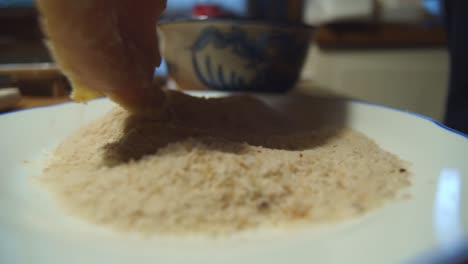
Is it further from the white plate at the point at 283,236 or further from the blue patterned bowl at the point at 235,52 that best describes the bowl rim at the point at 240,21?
the white plate at the point at 283,236

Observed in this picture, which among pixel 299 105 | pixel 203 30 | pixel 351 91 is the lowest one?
pixel 351 91

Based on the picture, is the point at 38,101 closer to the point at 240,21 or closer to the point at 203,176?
the point at 240,21

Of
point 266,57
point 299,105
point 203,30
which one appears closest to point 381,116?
point 299,105

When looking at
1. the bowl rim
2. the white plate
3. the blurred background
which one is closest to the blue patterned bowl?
the bowl rim

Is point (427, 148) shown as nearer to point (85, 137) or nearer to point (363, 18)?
point (85, 137)

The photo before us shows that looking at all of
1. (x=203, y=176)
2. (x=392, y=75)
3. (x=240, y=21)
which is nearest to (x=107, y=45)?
(x=203, y=176)

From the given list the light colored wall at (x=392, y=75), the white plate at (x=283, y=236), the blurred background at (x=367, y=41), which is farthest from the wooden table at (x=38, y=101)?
the light colored wall at (x=392, y=75)

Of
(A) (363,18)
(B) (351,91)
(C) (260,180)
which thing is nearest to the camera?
(C) (260,180)

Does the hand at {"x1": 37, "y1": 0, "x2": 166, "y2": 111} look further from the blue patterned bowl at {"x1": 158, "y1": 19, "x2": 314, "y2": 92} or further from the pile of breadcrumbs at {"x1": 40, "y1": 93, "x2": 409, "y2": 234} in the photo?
the blue patterned bowl at {"x1": 158, "y1": 19, "x2": 314, "y2": 92}
